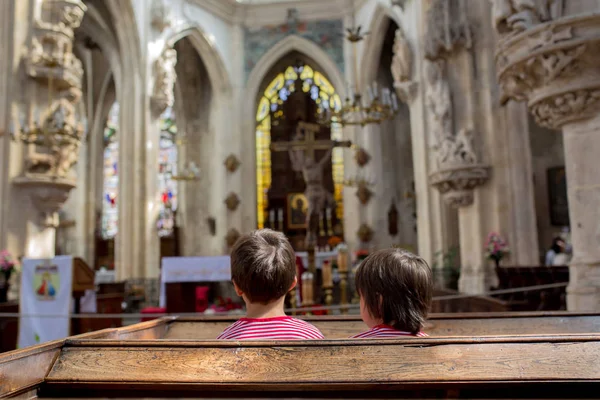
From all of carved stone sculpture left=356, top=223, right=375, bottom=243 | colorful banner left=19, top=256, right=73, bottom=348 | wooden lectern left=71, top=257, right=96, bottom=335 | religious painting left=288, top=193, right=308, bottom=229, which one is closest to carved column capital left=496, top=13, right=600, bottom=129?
wooden lectern left=71, top=257, right=96, bottom=335

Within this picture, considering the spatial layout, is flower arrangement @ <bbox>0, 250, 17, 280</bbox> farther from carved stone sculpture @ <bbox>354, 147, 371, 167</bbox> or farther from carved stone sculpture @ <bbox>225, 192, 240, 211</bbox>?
carved stone sculpture @ <bbox>354, 147, 371, 167</bbox>

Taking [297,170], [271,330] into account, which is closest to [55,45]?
[297,170]

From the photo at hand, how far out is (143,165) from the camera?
1316 centimetres

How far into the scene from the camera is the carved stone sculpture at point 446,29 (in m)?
8.68

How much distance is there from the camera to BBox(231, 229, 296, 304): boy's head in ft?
5.86

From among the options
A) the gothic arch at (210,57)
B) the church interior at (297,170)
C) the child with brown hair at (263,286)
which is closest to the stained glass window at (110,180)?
the church interior at (297,170)

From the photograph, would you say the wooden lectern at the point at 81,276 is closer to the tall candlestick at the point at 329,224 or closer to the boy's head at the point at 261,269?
the boy's head at the point at 261,269

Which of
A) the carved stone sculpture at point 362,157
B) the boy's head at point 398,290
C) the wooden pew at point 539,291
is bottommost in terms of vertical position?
the wooden pew at point 539,291

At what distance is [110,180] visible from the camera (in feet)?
60.0

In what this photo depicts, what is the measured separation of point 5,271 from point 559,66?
295 inches

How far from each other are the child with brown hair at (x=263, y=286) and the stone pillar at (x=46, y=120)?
806 centimetres

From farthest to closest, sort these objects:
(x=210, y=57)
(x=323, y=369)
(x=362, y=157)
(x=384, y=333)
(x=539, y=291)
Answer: (x=210, y=57) → (x=362, y=157) → (x=539, y=291) → (x=384, y=333) → (x=323, y=369)

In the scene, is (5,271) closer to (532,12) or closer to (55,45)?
(55,45)

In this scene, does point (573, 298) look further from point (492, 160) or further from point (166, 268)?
point (166, 268)
